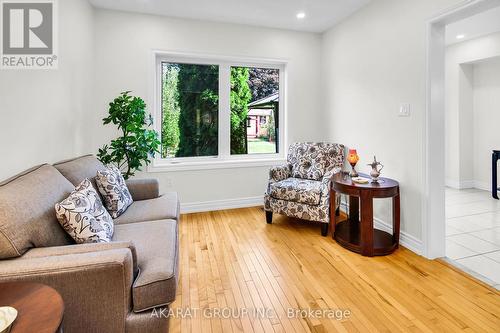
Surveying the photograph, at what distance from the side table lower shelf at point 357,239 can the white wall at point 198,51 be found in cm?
143

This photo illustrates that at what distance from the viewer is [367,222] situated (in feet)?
8.24

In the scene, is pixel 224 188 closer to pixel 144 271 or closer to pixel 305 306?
pixel 305 306

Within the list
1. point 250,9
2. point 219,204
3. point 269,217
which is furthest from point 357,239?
point 250,9

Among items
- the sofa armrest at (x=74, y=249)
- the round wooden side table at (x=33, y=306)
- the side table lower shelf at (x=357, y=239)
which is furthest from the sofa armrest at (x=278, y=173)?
the round wooden side table at (x=33, y=306)

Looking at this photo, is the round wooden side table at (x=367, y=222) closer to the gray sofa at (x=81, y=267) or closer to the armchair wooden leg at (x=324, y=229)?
the armchair wooden leg at (x=324, y=229)

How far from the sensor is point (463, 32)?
4.16 m

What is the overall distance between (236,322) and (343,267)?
42.5 inches

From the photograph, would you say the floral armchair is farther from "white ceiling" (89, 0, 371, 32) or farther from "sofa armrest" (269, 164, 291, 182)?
"white ceiling" (89, 0, 371, 32)

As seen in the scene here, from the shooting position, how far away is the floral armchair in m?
3.00

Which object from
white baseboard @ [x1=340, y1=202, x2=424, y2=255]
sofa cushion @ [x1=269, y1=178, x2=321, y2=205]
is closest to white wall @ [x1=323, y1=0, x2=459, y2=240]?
white baseboard @ [x1=340, y1=202, x2=424, y2=255]

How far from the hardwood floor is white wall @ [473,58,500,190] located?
135 inches

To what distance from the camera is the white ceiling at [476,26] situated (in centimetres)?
356

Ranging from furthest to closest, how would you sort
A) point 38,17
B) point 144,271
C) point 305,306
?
point 38,17 < point 305,306 < point 144,271

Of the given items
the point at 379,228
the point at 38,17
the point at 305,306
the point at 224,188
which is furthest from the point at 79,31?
the point at 379,228
